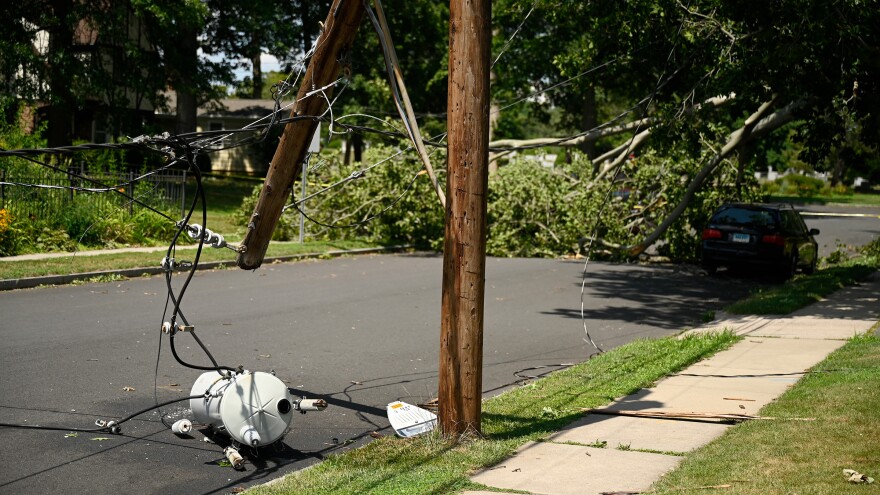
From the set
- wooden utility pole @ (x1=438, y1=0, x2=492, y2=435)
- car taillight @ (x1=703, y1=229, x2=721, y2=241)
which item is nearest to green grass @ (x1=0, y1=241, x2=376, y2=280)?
car taillight @ (x1=703, y1=229, x2=721, y2=241)

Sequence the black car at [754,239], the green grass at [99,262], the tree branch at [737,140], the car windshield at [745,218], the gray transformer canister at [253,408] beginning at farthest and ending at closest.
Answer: the car windshield at [745,218], the black car at [754,239], the tree branch at [737,140], the green grass at [99,262], the gray transformer canister at [253,408]

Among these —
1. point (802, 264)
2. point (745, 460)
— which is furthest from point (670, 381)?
point (802, 264)

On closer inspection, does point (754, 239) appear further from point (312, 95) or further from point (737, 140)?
point (312, 95)

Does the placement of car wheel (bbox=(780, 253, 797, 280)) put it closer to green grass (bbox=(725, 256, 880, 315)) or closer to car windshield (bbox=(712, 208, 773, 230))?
green grass (bbox=(725, 256, 880, 315))

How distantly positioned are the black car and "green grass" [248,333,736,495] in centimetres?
944

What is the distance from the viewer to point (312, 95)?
277 inches

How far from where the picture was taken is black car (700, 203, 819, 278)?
19.6m

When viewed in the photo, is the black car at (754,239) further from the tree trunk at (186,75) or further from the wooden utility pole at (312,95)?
the tree trunk at (186,75)

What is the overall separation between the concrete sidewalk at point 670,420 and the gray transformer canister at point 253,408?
1.43m

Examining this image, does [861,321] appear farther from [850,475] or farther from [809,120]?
[850,475]

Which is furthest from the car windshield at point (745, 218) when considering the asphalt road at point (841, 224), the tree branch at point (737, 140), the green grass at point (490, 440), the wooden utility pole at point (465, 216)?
the wooden utility pole at point (465, 216)

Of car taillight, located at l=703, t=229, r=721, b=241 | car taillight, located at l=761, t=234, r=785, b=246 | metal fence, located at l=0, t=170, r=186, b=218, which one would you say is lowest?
car taillight, located at l=761, t=234, r=785, b=246

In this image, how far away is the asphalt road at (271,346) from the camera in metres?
6.58

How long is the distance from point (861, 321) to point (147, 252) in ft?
43.7
